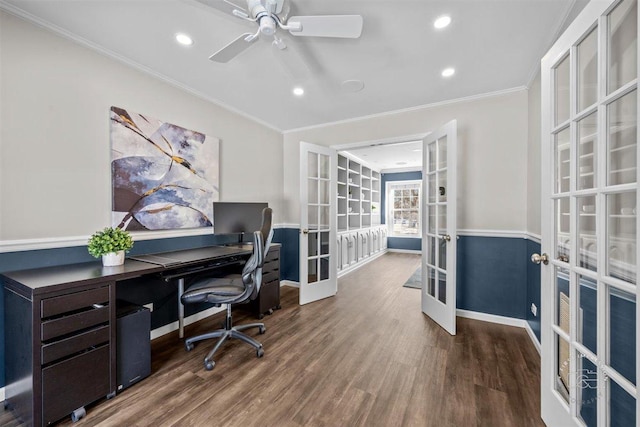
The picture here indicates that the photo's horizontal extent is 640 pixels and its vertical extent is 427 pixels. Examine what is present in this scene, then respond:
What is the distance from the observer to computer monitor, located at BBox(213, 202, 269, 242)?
2.87m

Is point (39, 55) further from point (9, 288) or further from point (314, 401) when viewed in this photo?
point (314, 401)

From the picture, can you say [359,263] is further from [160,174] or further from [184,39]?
[184,39]

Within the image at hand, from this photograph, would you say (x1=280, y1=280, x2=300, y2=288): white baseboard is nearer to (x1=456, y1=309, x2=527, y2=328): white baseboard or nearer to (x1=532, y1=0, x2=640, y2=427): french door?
(x1=456, y1=309, x2=527, y2=328): white baseboard

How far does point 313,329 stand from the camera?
104 inches

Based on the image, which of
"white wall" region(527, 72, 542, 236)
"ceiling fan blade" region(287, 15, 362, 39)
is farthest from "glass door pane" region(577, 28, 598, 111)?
"white wall" region(527, 72, 542, 236)

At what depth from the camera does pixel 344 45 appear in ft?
6.54

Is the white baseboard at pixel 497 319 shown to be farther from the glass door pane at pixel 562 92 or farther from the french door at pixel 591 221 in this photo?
the glass door pane at pixel 562 92

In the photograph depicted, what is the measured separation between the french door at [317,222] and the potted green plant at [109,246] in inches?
75.0

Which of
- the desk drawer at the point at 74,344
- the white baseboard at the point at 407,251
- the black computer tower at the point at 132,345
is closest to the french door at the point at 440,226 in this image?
the black computer tower at the point at 132,345

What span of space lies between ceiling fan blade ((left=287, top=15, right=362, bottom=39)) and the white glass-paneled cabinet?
3.38 m

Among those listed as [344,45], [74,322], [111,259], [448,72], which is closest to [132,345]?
[74,322]

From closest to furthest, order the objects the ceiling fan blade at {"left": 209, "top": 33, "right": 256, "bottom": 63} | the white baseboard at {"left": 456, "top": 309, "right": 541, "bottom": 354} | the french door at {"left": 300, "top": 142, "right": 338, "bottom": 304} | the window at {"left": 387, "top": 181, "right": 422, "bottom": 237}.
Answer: the ceiling fan blade at {"left": 209, "top": 33, "right": 256, "bottom": 63}
the white baseboard at {"left": 456, "top": 309, "right": 541, "bottom": 354}
the french door at {"left": 300, "top": 142, "right": 338, "bottom": 304}
the window at {"left": 387, "top": 181, "right": 422, "bottom": 237}

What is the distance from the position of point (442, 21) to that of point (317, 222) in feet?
8.34

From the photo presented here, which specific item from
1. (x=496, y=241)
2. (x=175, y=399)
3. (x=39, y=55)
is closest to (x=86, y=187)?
(x=39, y=55)
